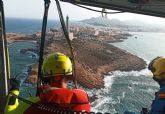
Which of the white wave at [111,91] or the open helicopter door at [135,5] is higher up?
the open helicopter door at [135,5]

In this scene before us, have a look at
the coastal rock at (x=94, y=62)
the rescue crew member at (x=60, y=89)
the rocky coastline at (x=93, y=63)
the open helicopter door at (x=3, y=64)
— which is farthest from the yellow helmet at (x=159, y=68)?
the coastal rock at (x=94, y=62)

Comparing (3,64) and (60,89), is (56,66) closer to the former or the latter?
(60,89)

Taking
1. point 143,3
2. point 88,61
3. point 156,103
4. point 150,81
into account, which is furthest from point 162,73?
point 88,61

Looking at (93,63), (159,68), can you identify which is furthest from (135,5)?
(93,63)

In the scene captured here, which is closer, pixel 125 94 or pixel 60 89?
pixel 60 89

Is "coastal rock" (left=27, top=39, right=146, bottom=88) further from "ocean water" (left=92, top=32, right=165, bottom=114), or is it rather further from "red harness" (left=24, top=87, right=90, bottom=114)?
"red harness" (left=24, top=87, right=90, bottom=114)

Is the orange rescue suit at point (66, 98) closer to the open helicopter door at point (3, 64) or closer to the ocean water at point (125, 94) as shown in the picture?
the open helicopter door at point (3, 64)
